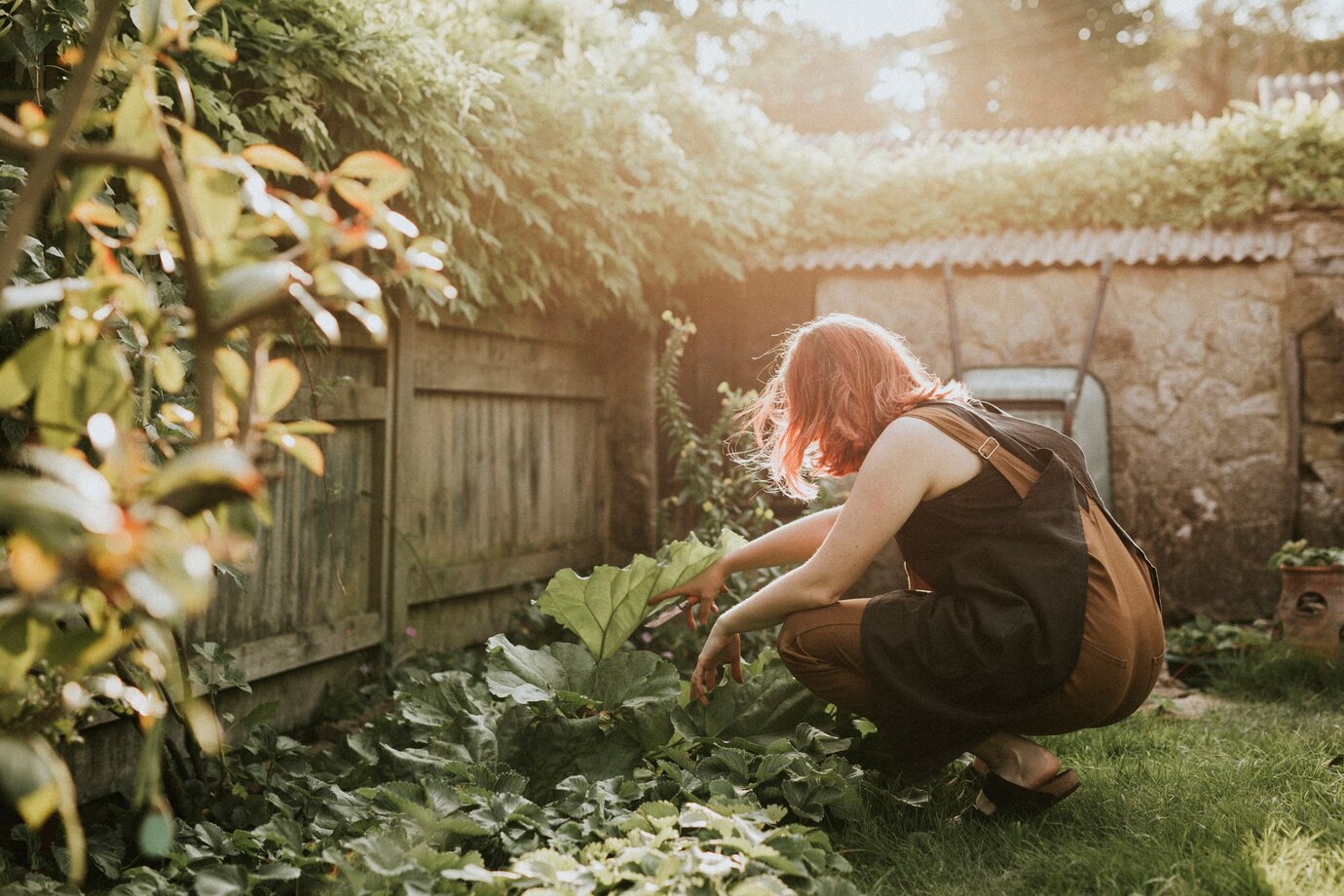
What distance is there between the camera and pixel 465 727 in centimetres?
264

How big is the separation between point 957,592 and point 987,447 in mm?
349

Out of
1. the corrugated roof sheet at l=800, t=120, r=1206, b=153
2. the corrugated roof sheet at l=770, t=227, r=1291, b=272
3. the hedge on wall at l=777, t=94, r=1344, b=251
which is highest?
the corrugated roof sheet at l=800, t=120, r=1206, b=153

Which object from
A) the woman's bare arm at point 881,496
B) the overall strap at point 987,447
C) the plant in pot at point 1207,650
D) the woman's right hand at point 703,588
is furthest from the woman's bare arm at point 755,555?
the plant in pot at point 1207,650

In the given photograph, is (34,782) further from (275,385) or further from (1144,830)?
(1144,830)

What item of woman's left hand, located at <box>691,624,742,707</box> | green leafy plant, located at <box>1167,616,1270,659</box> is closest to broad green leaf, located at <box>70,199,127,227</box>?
woman's left hand, located at <box>691,624,742,707</box>

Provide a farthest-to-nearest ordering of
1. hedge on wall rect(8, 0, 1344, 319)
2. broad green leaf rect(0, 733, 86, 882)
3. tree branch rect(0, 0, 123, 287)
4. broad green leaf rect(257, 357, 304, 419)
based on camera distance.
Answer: hedge on wall rect(8, 0, 1344, 319) → broad green leaf rect(257, 357, 304, 419) → tree branch rect(0, 0, 123, 287) → broad green leaf rect(0, 733, 86, 882)

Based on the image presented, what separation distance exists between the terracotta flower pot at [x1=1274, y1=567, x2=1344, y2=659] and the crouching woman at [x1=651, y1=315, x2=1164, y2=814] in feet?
7.73

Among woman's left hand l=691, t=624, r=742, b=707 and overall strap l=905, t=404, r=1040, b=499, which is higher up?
overall strap l=905, t=404, r=1040, b=499

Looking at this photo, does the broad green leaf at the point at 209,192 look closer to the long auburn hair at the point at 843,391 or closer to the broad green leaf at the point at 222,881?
the broad green leaf at the point at 222,881

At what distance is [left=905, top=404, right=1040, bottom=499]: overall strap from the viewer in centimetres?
241

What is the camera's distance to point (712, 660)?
2619 millimetres

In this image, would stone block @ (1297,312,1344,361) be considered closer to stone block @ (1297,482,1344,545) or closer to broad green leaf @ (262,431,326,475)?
stone block @ (1297,482,1344,545)

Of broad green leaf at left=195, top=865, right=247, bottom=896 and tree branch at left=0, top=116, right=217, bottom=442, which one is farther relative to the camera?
broad green leaf at left=195, top=865, right=247, bottom=896

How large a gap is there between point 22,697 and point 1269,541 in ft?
20.6
